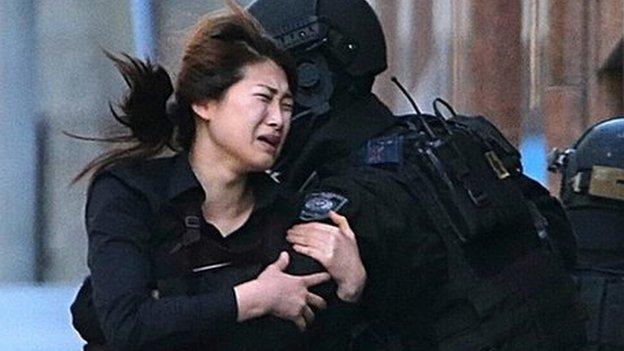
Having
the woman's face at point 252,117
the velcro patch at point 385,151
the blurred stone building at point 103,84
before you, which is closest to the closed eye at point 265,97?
the woman's face at point 252,117

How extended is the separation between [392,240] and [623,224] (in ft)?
4.30

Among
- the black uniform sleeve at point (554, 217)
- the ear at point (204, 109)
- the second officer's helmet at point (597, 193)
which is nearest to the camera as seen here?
the ear at point (204, 109)

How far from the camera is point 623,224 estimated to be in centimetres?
477

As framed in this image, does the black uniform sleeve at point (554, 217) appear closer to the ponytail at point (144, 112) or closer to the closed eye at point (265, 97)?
the closed eye at point (265, 97)

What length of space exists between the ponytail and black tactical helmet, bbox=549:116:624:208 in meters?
1.43

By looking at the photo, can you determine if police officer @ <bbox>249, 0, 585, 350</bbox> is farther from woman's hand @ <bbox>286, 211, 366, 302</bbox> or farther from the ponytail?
the ponytail

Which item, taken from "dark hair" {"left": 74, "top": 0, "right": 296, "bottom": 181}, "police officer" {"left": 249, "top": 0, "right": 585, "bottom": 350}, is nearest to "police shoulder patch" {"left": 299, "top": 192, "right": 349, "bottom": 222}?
"police officer" {"left": 249, "top": 0, "right": 585, "bottom": 350}

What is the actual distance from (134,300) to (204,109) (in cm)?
41

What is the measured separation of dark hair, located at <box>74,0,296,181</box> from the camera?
3.61 metres

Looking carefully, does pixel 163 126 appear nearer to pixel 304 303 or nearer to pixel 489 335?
pixel 304 303

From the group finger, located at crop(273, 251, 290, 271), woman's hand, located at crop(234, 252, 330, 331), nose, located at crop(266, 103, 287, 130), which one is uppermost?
nose, located at crop(266, 103, 287, 130)

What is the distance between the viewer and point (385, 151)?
372 centimetres

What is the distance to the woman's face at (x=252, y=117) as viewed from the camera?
11.8 feet

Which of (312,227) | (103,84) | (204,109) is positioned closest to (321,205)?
(312,227)
